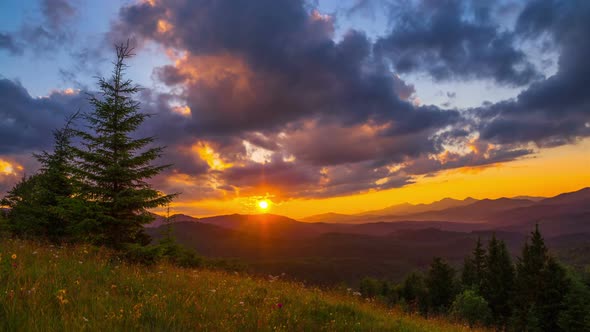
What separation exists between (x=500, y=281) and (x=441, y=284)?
60.9 feet

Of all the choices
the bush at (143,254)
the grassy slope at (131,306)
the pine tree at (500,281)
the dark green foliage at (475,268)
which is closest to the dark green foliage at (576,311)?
the pine tree at (500,281)

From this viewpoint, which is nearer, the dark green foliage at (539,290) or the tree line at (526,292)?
the tree line at (526,292)

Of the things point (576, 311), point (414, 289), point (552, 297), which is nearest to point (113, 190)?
point (576, 311)

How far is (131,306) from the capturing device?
15.4ft

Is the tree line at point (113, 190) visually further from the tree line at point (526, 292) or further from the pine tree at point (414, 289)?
the pine tree at point (414, 289)

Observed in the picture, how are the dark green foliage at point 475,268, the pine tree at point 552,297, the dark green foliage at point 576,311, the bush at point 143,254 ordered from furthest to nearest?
the dark green foliage at point 475,268 < the pine tree at point 552,297 < the dark green foliage at point 576,311 < the bush at point 143,254

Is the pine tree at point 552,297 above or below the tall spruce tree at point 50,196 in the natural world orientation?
below

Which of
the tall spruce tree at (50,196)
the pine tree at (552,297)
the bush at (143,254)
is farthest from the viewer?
the pine tree at (552,297)

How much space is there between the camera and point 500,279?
Result: 65000 millimetres

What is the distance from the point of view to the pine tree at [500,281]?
64688mm

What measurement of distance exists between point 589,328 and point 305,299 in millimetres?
55573

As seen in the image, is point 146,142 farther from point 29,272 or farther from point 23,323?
point 23,323

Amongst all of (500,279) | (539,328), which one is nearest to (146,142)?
(539,328)

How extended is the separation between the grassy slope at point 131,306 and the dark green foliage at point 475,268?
80.2m
